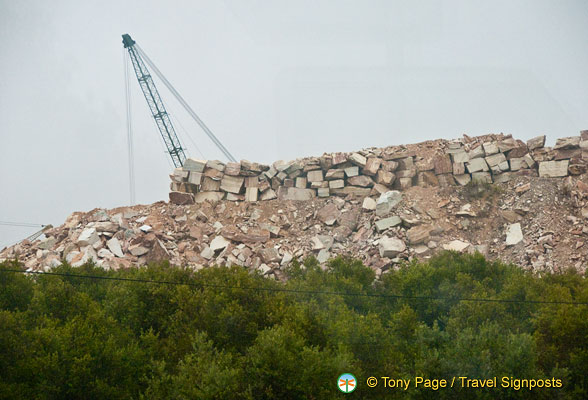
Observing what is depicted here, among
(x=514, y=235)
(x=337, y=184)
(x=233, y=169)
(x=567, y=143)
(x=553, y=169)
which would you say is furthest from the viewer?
(x=233, y=169)

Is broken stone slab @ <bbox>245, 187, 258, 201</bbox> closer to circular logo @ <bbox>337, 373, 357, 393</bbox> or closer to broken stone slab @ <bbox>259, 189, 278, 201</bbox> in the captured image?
broken stone slab @ <bbox>259, 189, 278, 201</bbox>

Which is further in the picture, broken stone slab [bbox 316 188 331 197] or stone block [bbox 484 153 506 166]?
broken stone slab [bbox 316 188 331 197]

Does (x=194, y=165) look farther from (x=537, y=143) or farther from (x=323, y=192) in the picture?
(x=537, y=143)

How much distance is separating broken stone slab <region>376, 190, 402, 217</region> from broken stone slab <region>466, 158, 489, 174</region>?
511 centimetres

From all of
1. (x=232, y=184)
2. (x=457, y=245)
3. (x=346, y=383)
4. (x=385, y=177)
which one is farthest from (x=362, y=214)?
(x=346, y=383)

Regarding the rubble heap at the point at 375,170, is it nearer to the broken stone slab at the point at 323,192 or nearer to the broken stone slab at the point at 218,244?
the broken stone slab at the point at 323,192

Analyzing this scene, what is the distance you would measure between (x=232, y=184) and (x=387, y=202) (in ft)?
32.0

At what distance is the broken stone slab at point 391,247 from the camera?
25609mm

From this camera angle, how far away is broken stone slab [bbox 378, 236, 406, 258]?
2561 centimetres

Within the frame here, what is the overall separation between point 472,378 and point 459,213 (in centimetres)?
1451

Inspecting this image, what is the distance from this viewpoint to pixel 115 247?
27234 millimetres

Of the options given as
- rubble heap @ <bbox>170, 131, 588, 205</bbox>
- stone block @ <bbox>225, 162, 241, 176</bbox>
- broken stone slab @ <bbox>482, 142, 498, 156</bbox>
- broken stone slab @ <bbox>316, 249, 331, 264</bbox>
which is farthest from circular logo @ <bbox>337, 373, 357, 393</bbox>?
broken stone slab @ <bbox>482, 142, 498, 156</bbox>

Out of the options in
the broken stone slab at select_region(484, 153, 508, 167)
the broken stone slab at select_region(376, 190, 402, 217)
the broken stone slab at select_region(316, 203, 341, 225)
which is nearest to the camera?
the broken stone slab at select_region(376, 190, 402, 217)

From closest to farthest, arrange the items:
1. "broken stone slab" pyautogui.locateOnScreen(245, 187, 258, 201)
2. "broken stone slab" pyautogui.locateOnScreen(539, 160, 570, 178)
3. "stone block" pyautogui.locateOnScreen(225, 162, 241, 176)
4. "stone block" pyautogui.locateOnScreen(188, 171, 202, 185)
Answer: "broken stone slab" pyautogui.locateOnScreen(539, 160, 570, 178)
"broken stone slab" pyautogui.locateOnScreen(245, 187, 258, 201)
"stone block" pyautogui.locateOnScreen(225, 162, 241, 176)
"stone block" pyautogui.locateOnScreen(188, 171, 202, 185)
